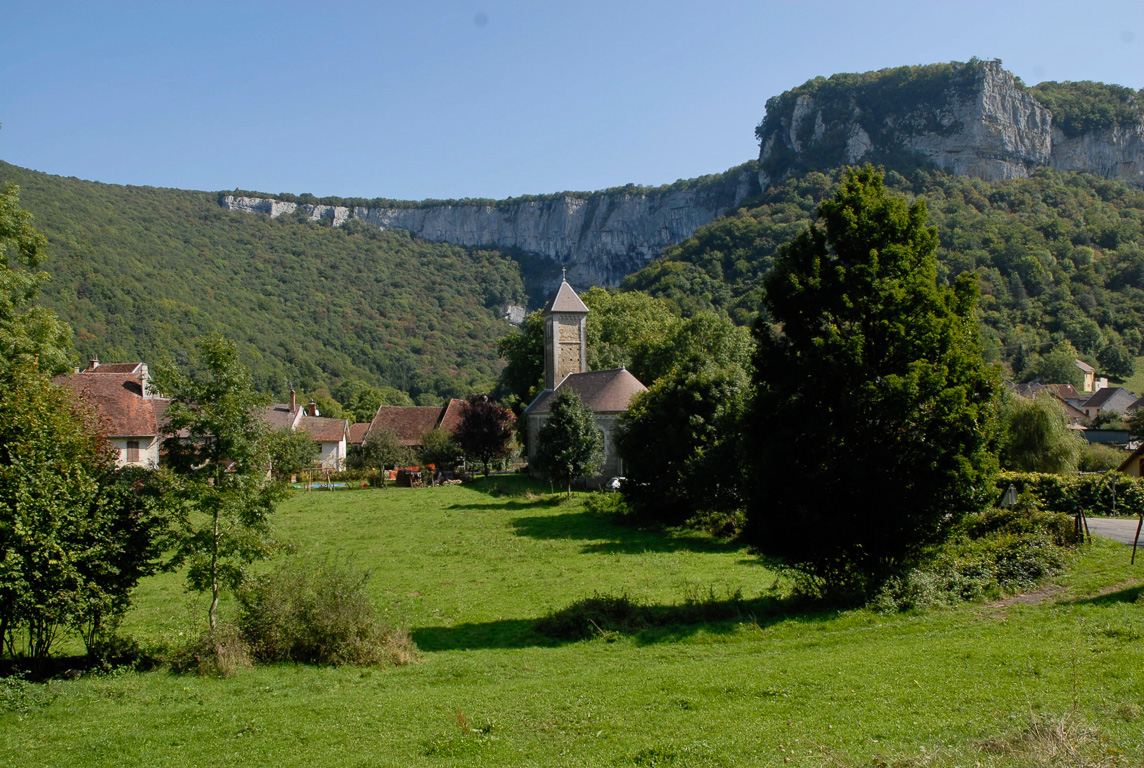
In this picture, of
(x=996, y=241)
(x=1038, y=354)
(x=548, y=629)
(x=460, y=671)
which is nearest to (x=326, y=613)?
(x=460, y=671)

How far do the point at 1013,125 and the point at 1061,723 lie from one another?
141 meters

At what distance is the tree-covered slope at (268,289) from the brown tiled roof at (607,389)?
121 ft

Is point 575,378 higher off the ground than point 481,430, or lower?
higher

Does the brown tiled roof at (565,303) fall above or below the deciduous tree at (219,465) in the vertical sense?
above

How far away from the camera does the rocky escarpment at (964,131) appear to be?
117688 mm

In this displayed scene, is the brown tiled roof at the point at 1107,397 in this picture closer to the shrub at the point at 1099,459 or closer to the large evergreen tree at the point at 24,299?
the shrub at the point at 1099,459

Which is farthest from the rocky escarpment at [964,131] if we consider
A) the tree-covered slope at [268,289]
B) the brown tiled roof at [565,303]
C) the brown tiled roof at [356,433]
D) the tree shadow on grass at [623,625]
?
the tree shadow on grass at [623,625]

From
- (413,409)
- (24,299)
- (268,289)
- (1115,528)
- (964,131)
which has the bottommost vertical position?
(1115,528)

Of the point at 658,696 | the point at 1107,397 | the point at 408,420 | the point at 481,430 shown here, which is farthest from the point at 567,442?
the point at 1107,397

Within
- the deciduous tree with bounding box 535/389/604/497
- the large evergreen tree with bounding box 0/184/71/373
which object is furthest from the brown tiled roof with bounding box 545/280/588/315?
the large evergreen tree with bounding box 0/184/71/373

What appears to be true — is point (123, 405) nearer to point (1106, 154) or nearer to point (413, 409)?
point (413, 409)

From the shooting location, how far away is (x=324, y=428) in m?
59.2

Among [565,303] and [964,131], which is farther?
[964,131]

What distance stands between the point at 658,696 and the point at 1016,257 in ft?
295
